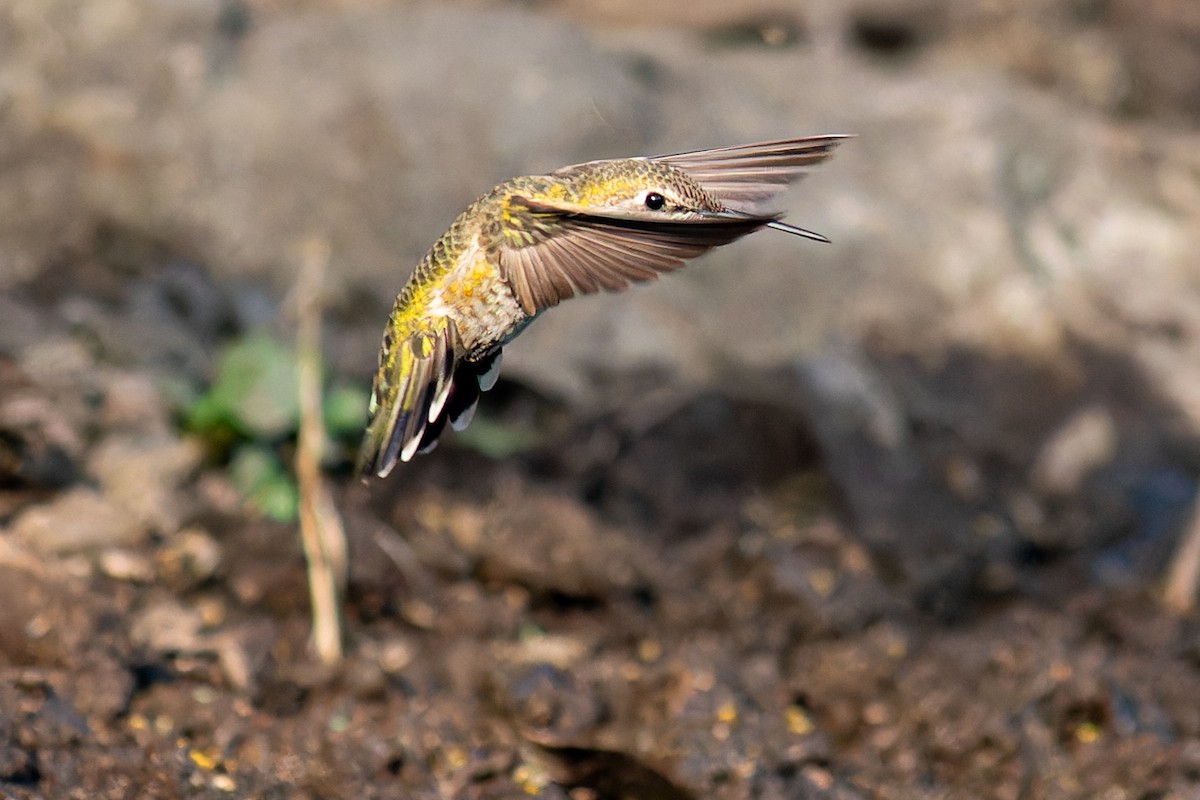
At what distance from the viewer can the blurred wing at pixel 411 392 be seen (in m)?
2.53

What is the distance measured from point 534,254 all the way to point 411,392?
0.45 m

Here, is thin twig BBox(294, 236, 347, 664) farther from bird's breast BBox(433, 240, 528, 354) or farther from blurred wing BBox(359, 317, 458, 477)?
bird's breast BBox(433, 240, 528, 354)

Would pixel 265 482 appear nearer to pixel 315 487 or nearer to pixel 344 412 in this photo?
pixel 344 412

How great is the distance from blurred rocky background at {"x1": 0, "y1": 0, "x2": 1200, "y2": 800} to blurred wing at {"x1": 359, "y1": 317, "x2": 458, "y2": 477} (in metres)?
1.30

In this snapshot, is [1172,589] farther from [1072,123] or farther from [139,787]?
[139,787]

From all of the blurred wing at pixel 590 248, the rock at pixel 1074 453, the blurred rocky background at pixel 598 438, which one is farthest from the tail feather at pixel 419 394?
the rock at pixel 1074 453

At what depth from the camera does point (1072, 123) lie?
21.9 feet

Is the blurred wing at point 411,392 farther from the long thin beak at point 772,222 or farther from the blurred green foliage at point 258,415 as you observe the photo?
the blurred green foliage at point 258,415

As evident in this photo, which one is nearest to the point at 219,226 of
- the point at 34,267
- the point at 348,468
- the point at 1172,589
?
the point at 34,267

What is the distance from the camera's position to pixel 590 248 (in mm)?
2191

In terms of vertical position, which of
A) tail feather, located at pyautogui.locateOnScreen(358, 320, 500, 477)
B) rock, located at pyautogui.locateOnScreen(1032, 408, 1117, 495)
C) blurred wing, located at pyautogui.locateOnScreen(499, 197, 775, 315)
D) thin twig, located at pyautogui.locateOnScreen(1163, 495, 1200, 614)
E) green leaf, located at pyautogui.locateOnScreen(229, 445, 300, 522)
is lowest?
thin twig, located at pyautogui.locateOnScreen(1163, 495, 1200, 614)

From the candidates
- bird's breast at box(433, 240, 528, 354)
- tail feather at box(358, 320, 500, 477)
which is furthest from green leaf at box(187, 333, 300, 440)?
bird's breast at box(433, 240, 528, 354)

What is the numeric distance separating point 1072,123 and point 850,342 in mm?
1887

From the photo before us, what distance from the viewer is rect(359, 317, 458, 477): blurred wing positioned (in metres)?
2.53
